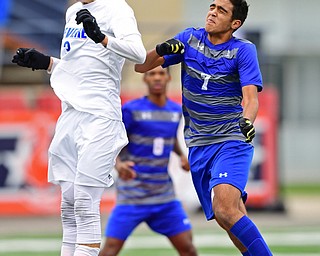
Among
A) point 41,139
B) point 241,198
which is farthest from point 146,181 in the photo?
point 41,139

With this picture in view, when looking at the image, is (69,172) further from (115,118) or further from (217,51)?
(217,51)

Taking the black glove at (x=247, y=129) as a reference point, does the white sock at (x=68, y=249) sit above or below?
below

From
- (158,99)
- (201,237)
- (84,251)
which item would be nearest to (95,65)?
(84,251)

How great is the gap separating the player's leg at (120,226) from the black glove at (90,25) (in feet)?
9.24

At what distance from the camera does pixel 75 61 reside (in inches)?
292

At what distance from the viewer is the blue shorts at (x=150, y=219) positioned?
938cm

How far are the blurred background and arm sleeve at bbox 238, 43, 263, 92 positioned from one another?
196 inches

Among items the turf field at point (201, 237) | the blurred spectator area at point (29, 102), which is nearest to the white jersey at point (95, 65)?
the turf field at point (201, 237)

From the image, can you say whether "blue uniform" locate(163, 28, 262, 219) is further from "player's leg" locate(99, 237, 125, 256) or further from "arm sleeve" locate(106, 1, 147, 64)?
"player's leg" locate(99, 237, 125, 256)

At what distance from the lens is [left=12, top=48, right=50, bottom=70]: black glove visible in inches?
299

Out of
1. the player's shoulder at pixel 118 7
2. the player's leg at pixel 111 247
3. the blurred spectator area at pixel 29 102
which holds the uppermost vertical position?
the player's shoulder at pixel 118 7

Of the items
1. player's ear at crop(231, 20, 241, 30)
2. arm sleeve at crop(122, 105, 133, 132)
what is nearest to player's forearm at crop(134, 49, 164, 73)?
player's ear at crop(231, 20, 241, 30)

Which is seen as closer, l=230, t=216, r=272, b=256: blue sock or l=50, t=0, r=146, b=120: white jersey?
l=50, t=0, r=146, b=120: white jersey

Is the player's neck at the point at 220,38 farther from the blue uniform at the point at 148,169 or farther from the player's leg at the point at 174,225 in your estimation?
the player's leg at the point at 174,225
